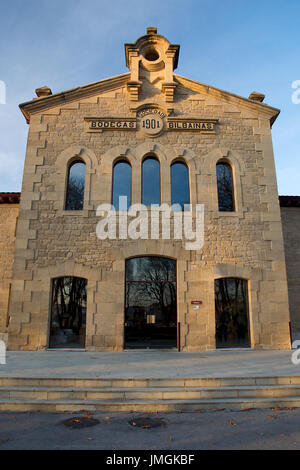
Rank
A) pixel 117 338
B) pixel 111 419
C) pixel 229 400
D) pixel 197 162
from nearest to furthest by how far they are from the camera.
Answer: pixel 111 419 < pixel 229 400 < pixel 117 338 < pixel 197 162

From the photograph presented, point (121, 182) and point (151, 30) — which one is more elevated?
point (151, 30)

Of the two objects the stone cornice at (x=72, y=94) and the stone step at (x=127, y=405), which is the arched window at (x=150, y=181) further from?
the stone step at (x=127, y=405)

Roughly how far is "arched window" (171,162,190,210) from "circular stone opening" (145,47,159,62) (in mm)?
5367

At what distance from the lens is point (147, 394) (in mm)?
6375

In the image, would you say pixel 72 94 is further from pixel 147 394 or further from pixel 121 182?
pixel 147 394

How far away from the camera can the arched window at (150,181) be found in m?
13.0

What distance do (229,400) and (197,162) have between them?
376 inches

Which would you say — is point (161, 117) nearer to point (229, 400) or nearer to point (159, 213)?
point (159, 213)

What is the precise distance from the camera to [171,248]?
12.3 meters

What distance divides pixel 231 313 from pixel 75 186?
26.4 ft

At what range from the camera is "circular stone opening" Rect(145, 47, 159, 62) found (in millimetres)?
14648

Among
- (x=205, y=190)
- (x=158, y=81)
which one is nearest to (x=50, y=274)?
(x=205, y=190)

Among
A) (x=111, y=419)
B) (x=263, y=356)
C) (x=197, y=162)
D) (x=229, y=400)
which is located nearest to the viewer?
(x=111, y=419)

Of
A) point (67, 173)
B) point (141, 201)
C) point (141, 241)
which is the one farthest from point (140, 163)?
point (141, 241)
